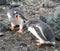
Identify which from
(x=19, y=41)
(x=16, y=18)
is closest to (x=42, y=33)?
(x=19, y=41)

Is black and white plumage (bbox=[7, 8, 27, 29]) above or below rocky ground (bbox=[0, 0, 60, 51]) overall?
above

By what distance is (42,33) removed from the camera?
5766 millimetres

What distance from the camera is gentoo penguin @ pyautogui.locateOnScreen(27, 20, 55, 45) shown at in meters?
5.70

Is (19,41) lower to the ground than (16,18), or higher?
lower

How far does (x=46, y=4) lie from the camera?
841cm

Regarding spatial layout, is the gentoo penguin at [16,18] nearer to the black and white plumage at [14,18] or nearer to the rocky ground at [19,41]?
the black and white plumage at [14,18]

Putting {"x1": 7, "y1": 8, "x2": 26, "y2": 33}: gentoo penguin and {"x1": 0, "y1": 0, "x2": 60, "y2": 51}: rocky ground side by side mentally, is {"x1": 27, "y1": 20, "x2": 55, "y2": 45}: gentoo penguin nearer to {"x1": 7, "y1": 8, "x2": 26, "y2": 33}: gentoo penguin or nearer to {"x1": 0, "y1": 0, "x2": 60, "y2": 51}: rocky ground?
{"x1": 0, "y1": 0, "x2": 60, "y2": 51}: rocky ground

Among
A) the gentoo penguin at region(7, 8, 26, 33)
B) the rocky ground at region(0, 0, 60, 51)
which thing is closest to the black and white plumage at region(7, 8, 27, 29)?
the gentoo penguin at region(7, 8, 26, 33)

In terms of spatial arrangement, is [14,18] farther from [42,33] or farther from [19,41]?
[42,33]

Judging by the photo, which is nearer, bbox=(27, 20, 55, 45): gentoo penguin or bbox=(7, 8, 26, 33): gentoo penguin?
bbox=(27, 20, 55, 45): gentoo penguin

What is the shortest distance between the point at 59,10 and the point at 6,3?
2.20 meters

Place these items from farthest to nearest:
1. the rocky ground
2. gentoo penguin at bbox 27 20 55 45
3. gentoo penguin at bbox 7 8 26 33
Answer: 1. gentoo penguin at bbox 7 8 26 33
2. the rocky ground
3. gentoo penguin at bbox 27 20 55 45

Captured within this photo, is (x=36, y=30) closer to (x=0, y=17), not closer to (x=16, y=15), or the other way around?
(x=16, y=15)

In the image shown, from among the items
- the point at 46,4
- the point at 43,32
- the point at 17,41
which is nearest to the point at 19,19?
the point at 17,41
